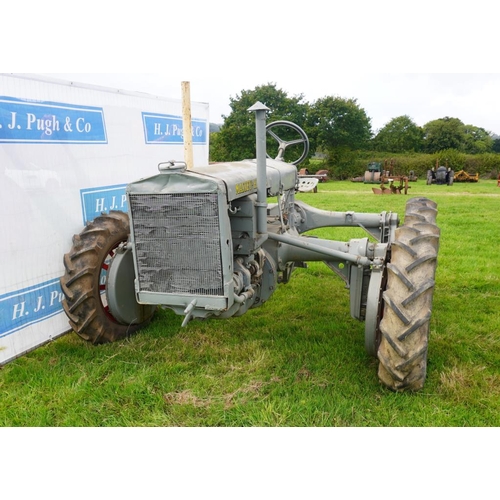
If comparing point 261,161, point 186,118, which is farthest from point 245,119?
point 261,161

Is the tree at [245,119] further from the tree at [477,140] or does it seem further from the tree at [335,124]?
the tree at [477,140]

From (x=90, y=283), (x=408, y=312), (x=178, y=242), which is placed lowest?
(x=90, y=283)

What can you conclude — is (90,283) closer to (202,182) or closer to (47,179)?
(47,179)

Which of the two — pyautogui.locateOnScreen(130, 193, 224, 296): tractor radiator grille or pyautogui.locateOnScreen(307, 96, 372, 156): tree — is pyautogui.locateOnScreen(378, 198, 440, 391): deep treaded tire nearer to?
pyautogui.locateOnScreen(130, 193, 224, 296): tractor radiator grille

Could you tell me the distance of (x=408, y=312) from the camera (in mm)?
2990

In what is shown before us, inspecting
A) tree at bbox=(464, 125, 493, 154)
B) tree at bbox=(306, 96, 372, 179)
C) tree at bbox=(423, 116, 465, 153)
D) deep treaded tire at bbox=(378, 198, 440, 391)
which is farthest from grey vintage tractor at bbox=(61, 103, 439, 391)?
tree at bbox=(464, 125, 493, 154)

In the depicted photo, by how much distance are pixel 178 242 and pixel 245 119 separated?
1189 inches

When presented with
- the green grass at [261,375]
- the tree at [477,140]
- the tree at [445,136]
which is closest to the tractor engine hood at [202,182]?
the green grass at [261,375]

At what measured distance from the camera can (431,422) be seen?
296cm

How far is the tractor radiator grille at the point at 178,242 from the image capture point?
10.2 feet

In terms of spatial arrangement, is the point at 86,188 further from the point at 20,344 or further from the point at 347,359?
the point at 347,359

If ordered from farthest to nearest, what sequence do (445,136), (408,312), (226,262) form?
1. (445,136)
2. (226,262)
3. (408,312)
